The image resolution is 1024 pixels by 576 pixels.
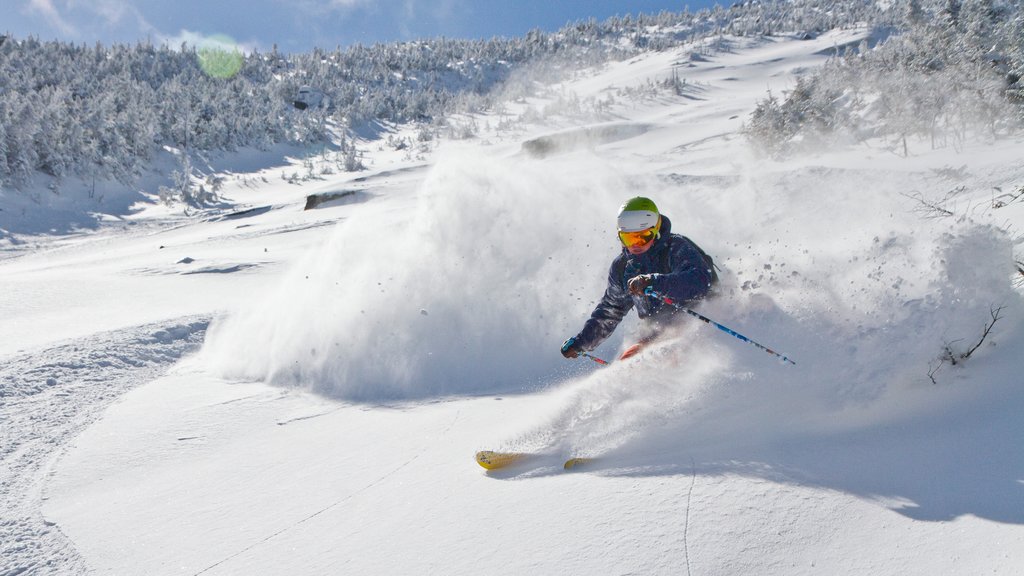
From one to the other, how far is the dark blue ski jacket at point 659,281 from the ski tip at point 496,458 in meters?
1.55

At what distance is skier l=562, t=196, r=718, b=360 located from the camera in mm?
4324

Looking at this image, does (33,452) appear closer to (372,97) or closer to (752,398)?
(752,398)

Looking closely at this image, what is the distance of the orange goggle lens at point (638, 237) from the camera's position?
461cm

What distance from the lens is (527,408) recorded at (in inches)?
195

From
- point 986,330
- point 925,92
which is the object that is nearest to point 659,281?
point 986,330

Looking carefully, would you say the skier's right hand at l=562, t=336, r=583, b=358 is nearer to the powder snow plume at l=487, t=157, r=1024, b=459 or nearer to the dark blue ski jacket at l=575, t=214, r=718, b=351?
the dark blue ski jacket at l=575, t=214, r=718, b=351

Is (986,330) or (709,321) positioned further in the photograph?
(709,321)

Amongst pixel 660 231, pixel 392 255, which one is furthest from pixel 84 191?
pixel 660 231

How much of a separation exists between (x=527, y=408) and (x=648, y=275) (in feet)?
4.99

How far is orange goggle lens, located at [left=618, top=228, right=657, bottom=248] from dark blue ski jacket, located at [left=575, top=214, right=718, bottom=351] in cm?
9

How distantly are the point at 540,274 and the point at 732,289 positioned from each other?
129 inches

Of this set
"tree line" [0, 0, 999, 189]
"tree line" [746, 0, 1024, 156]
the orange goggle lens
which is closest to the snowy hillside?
the orange goggle lens

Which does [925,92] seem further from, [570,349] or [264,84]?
[264,84]

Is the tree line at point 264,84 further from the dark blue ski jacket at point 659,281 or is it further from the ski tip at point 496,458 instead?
the ski tip at point 496,458
